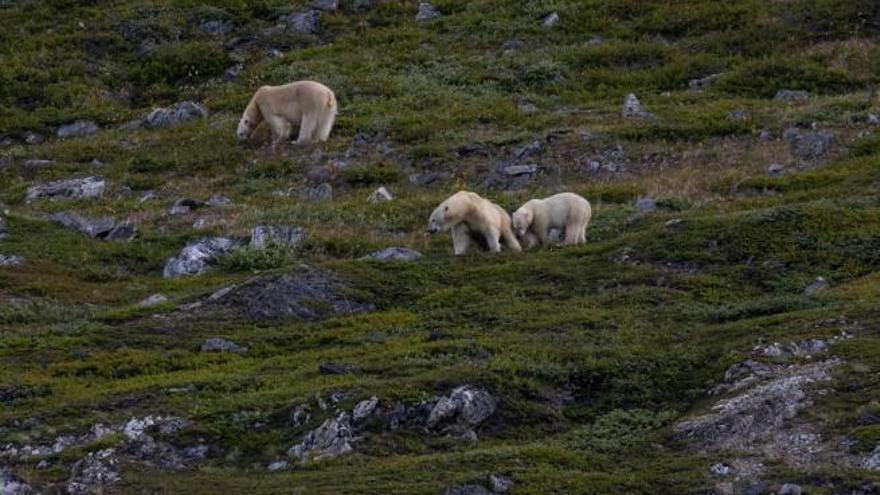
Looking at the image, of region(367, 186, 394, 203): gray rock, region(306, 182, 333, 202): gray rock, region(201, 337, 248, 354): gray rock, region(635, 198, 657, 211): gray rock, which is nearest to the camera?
region(201, 337, 248, 354): gray rock

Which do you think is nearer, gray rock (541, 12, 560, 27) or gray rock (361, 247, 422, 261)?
gray rock (361, 247, 422, 261)

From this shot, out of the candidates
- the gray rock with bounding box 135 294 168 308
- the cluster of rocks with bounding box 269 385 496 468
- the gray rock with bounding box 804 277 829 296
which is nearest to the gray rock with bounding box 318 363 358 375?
the cluster of rocks with bounding box 269 385 496 468

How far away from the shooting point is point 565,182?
34.4 m

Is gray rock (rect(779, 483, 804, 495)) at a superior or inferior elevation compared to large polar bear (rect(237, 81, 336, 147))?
superior

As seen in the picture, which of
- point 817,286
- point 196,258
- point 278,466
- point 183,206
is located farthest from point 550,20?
point 278,466

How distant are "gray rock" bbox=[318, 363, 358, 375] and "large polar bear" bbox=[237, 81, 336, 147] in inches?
788

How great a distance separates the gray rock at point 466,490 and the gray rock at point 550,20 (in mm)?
36317

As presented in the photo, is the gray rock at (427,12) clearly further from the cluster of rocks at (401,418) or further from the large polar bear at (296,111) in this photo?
the cluster of rocks at (401,418)

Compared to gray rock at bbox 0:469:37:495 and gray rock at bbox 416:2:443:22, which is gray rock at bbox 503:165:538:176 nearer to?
gray rock at bbox 416:2:443:22

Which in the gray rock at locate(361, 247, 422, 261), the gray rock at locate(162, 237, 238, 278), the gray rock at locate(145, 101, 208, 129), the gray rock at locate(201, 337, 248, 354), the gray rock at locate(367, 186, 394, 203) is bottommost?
the gray rock at locate(145, 101, 208, 129)

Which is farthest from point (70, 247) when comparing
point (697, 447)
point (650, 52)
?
point (650, 52)

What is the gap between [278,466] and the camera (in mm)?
16469

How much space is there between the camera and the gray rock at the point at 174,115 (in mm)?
42938

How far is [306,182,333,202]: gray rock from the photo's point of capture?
34.6 metres
